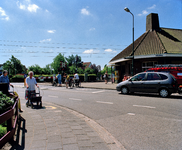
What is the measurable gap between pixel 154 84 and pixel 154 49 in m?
11.1

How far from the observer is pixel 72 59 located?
9344 cm

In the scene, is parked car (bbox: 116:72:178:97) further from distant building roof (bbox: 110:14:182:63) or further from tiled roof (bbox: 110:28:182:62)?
tiled roof (bbox: 110:28:182:62)

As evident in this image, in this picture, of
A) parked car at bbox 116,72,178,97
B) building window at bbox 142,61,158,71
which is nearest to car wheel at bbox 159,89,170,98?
parked car at bbox 116,72,178,97

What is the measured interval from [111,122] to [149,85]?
21.4 ft

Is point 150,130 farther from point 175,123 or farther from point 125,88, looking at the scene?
point 125,88

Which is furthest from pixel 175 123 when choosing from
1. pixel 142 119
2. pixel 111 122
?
pixel 111 122

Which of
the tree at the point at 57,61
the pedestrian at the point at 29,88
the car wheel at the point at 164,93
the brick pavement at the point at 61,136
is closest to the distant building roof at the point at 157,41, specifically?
the car wheel at the point at 164,93

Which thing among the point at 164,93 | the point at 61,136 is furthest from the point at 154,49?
the point at 61,136

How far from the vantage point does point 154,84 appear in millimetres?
10055

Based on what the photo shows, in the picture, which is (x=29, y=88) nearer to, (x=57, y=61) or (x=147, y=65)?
(x=147, y=65)

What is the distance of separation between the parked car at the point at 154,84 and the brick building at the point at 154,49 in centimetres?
878

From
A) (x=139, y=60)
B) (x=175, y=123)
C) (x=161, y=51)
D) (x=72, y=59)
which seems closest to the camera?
(x=175, y=123)

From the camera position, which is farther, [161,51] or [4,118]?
[161,51]

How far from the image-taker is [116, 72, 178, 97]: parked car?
955cm
